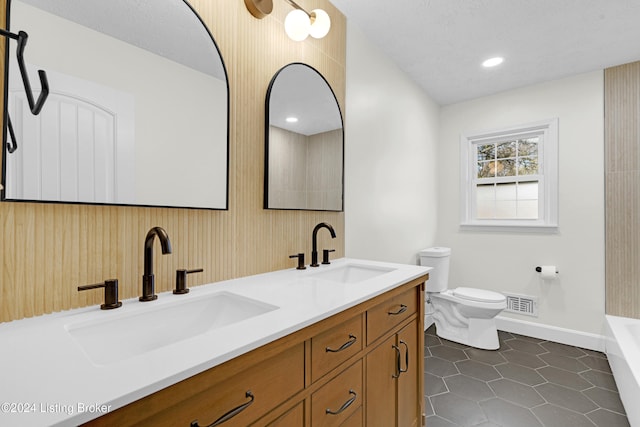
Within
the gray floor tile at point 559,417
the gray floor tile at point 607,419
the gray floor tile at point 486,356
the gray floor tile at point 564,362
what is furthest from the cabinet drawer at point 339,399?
the gray floor tile at point 564,362

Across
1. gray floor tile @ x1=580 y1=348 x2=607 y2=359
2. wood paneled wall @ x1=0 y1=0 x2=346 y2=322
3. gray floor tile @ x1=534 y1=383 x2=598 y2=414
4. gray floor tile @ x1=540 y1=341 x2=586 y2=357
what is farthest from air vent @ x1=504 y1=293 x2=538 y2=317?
wood paneled wall @ x1=0 y1=0 x2=346 y2=322

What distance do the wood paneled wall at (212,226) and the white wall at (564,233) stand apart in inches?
84.2

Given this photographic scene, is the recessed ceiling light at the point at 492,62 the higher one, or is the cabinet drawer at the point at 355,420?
the recessed ceiling light at the point at 492,62

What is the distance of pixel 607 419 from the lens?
1755mm

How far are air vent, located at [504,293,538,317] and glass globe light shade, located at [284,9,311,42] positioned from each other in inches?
124

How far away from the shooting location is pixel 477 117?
11.1 ft

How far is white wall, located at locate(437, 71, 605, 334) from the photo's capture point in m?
2.75

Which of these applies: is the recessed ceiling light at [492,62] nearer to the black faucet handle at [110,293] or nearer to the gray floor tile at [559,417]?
the gray floor tile at [559,417]

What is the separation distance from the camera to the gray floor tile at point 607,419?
1.71 metres

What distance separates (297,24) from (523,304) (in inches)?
129

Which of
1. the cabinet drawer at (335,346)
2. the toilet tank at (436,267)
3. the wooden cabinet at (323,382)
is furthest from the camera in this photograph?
the toilet tank at (436,267)

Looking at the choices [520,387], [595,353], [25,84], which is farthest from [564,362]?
[25,84]

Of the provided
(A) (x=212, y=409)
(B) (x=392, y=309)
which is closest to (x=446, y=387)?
(B) (x=392, y=309)

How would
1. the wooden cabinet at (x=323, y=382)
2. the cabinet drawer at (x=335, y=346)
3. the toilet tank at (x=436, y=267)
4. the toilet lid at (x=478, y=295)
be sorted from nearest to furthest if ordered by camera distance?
the wooden cabinet at (x=323, y=382) < the cabinet drawer at (x=335, y=346) < the toilet lid at (x=478, y=295) < the toilet tank at (x=436, y=267)
